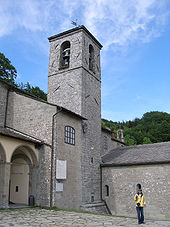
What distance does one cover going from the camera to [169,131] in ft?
171

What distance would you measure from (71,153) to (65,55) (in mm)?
8932

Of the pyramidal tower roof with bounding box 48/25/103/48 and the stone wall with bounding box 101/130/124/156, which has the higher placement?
the pyramidal tower roof with bounding box 48/25/103/48

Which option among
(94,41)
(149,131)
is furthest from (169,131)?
(94,41)

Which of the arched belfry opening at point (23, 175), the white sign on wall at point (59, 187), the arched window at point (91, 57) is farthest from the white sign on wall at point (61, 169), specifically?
the arched window at point (91, 57)

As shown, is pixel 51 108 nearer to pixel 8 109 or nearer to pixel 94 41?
pixel 8 109

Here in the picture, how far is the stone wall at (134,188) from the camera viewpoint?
49.1 ft

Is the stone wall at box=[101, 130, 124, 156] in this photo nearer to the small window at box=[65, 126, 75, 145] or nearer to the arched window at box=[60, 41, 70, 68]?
the small window at box=[65, 126, 75, 145]

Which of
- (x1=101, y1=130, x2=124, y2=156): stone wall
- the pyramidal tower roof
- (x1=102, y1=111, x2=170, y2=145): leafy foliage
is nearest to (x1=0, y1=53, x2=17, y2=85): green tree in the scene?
the pyramidal tower roof

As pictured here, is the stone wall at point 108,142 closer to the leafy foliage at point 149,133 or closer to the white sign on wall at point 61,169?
the white sign on wall at point 61,169

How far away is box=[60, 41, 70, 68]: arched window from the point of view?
1992cm

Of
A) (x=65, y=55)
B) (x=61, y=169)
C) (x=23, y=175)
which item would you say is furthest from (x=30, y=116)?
(x=65, y=55)

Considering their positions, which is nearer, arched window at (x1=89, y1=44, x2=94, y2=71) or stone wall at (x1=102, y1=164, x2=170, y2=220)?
stone wall at (x1=102, y1=164, x2=170, y2=220)

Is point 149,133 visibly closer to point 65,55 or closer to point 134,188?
point 65,55

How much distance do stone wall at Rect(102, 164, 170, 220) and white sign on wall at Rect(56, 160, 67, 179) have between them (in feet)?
15.6
